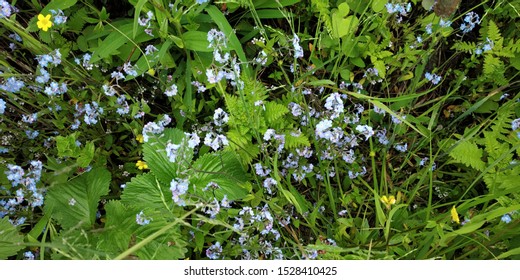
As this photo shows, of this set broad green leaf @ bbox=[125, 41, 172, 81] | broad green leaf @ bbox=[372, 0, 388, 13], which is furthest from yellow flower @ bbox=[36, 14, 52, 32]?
broad green leaf @ bbox=[372, 0, 388, 13]

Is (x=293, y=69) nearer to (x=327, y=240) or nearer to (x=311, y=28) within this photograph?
(x=311, y=28)

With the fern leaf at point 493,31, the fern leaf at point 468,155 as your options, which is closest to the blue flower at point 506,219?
the fern leaf at point 468,155

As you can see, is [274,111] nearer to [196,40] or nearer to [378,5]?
[196,40]

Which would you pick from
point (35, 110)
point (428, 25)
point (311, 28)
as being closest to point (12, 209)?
point (35, 110)

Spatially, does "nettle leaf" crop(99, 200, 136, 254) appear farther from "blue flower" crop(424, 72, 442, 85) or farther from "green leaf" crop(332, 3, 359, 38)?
"blue flower" crop(424, 72, 442, 85)

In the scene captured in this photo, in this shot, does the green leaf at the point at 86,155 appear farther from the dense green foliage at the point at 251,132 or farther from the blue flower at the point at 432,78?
the blue flower at the point at 432,78

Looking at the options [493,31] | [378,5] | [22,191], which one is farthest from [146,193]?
[493,31]
